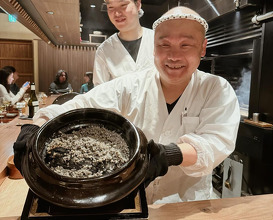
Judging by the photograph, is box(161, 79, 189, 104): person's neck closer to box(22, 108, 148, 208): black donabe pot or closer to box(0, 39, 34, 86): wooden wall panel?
box(22, 108, 148, 208): black donabe pot

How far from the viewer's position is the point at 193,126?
1.26 metres

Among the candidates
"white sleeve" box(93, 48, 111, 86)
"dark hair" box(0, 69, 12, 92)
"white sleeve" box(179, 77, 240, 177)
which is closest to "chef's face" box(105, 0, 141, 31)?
"white sleeve" box(93, 48, 111, 86)

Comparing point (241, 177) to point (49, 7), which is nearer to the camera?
point (241, 177)

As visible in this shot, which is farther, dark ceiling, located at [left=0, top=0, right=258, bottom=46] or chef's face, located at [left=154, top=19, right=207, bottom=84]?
dark ceiling, located at [left=0, top=0, right=258, bottom=46]

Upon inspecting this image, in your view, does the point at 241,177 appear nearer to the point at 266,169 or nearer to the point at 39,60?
the point at 266,169

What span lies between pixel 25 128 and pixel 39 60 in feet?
31.3

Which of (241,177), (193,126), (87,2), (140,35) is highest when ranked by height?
(87,2)

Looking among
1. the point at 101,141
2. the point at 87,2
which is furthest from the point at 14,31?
the point at 101,141

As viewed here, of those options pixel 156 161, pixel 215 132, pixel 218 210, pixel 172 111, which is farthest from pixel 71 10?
pixel 218 210

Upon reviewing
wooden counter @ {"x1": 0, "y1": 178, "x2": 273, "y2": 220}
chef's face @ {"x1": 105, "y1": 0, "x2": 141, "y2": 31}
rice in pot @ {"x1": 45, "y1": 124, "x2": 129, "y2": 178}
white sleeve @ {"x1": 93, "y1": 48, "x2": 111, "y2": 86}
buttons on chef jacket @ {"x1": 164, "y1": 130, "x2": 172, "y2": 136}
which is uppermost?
chef's face @ {"x1": 105, "y1": 0, "x2": 141, "y2": 31}

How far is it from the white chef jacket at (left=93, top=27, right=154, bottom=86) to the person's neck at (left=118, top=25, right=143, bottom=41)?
0.12 ft

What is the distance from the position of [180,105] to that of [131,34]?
3.28 feet

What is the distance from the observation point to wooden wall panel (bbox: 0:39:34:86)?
960 centimetres

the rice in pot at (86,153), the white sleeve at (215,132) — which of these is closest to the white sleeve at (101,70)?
the white sleeve at (215,132)
